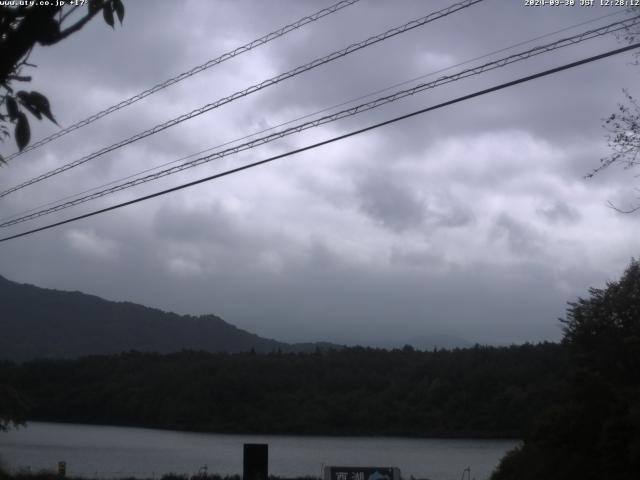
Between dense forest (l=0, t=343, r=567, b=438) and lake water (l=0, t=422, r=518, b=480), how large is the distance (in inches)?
96.4

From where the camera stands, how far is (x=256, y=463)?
17.7 meters

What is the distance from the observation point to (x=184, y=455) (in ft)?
135

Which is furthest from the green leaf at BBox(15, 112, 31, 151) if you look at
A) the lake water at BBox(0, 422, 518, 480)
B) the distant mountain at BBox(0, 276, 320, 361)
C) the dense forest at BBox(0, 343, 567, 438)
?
the distant mountain at BBox(0, 276, 320, 361)

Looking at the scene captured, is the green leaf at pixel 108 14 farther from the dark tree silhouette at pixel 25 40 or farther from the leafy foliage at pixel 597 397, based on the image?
the leafy foliage at pixel 597 397

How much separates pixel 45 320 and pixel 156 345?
14249 millimetres

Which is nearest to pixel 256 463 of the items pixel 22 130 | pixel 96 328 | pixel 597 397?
pixel 597 397

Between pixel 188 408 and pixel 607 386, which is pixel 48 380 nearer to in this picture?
pixel 188 408

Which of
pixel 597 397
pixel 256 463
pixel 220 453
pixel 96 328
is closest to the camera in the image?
pixel 256 463

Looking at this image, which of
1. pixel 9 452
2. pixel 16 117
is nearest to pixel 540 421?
pixel 16 117

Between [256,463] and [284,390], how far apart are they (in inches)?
1591

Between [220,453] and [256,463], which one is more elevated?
[220,453]

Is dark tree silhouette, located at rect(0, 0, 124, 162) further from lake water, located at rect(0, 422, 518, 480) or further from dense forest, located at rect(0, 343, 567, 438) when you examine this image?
dense forest, located at rect(0, 343, 567, 438)

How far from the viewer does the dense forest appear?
4744cm

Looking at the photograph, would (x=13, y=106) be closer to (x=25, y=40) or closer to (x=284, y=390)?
(x=25, y=40)
